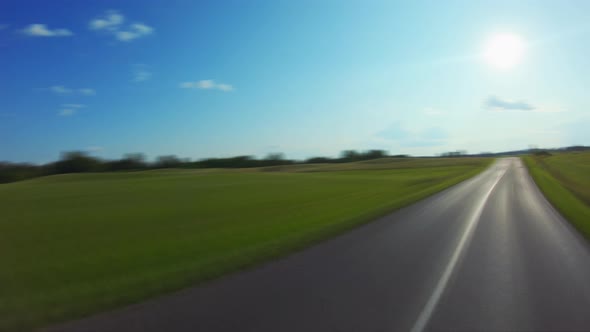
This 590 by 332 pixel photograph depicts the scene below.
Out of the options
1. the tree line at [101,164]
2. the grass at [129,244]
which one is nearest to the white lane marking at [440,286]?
the grass at [129,244]

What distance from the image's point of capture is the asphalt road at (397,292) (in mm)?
5824

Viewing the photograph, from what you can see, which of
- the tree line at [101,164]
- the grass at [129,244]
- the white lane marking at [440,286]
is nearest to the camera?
the white lane marking at [440,286]

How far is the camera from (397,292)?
716 cm

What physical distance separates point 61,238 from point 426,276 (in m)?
12.4

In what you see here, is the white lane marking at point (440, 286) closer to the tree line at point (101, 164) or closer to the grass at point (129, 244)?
the grass at point (129, 244)

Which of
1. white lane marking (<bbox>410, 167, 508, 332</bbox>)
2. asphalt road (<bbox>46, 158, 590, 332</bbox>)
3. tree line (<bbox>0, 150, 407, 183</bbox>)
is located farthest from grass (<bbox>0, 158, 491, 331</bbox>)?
tree line (<bbox>0, 150, 407, 183</bbox>)

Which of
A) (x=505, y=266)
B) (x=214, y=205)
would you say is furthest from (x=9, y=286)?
(x=214, y=205)

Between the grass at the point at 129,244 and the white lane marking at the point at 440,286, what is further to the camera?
→ the grass at the point at 129,244

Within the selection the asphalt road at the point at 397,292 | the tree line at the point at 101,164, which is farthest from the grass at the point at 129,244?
the tree line at the point at 101,164

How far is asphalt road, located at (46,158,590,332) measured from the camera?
5.82m

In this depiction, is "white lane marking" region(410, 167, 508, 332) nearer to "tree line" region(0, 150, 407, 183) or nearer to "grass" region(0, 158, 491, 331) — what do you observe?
"grass" region(0, 158, 491, 331)

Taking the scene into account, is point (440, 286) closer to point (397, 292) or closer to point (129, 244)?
point (397, 292)

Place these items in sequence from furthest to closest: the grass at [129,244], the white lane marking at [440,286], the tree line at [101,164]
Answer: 1. the tree line at [101,164]
2. the grass at [129,244]
3. the white lane marking at [440,286]

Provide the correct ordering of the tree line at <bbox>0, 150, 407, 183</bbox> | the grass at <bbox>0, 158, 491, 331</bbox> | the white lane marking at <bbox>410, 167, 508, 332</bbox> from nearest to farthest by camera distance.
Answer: the white lane marking at <bbox>410, 167, 508, 332</bbox>, the grass at <bbox>0, 158, 491, 331</bbox>, the tree line at <bbox>0, 150, 407, 183</bbox>
